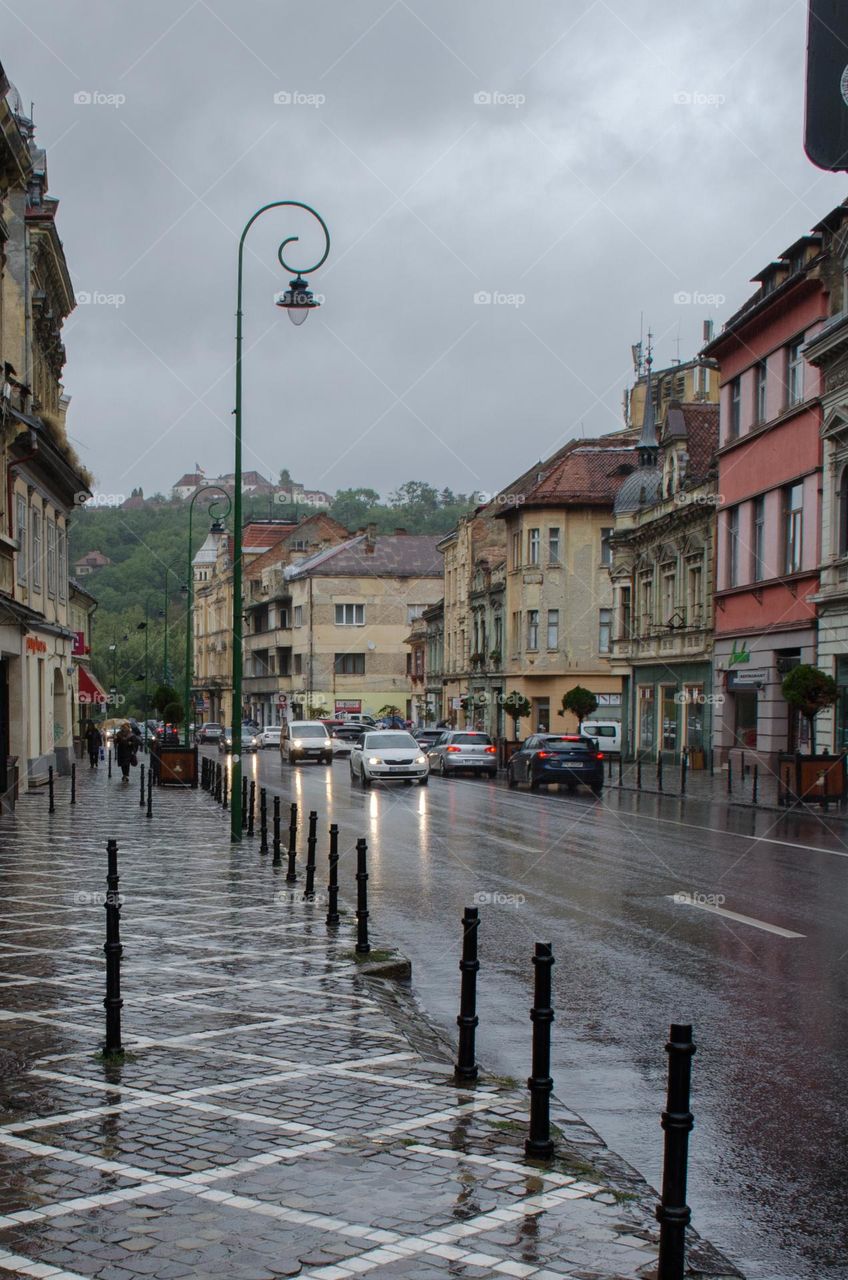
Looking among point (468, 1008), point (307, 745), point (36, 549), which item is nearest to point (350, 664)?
point (307, 745)

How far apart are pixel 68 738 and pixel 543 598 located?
27386 millimetres

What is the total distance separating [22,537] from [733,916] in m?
24.2

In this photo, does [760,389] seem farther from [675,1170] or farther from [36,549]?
[675,1170]

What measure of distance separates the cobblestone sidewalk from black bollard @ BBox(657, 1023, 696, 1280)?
0.28m

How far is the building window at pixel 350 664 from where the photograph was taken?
9925cm

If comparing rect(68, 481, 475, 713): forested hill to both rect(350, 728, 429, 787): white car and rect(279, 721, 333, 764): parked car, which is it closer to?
rect(279, 721, 333, 764): parked car

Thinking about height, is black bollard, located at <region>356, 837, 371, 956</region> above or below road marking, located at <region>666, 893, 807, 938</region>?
above

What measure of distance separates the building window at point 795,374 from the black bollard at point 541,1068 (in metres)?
32.8

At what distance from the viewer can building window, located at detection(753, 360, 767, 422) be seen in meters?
39.8

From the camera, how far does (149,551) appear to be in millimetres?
74250

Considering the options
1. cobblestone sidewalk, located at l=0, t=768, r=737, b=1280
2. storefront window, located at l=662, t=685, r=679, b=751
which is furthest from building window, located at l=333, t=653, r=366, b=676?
cobblestone sidewalk, located at l=0, t=768, r=737, b=1280

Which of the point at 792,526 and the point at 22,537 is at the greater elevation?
the point at 792,526

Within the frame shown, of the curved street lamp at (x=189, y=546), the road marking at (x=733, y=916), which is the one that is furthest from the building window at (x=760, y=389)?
the road marking at (x=733, y=916)

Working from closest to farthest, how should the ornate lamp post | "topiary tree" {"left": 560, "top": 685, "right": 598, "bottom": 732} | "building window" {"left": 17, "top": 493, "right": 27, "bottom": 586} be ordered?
the ornate lamp post
"building window" {"left": 17, "top": 493, "right": 27, "bottom": 586}
"topiary tree" {"left": 560, "top": 685, "right": 598, "bottom": 732}
